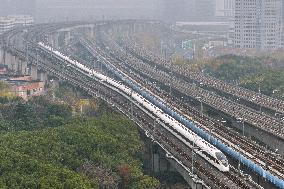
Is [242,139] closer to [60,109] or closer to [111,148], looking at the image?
[111,148]

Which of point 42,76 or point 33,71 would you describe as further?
point 33,71

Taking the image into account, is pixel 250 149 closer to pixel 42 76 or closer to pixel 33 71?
pixel 42 76

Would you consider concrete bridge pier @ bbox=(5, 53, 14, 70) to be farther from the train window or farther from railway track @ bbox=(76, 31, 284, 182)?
the train window

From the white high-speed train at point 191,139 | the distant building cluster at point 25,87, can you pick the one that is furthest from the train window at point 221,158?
the distant building cluster at point 25,87

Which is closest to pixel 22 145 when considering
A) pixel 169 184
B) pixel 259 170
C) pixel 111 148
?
pixel 111 148

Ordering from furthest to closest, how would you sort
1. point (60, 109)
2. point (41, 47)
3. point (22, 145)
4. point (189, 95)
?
1. point (41, 47)
2. point (189, 95)
3. point (60, 109)
4. point (22, 145)

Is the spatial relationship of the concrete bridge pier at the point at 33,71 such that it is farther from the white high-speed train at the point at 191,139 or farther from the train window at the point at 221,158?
the train window at the point at 221,158

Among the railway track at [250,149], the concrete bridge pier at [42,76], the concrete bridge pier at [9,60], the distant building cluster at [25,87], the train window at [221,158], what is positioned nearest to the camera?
the train window at [221,158]

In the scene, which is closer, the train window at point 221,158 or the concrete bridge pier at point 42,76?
the train window at point 221,158

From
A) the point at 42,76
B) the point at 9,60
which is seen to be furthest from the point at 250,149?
the point at 9,60

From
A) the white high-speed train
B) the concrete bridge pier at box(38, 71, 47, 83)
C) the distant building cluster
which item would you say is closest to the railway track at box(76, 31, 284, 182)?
the white high-speed train

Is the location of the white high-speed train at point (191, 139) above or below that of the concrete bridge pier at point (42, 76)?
below
